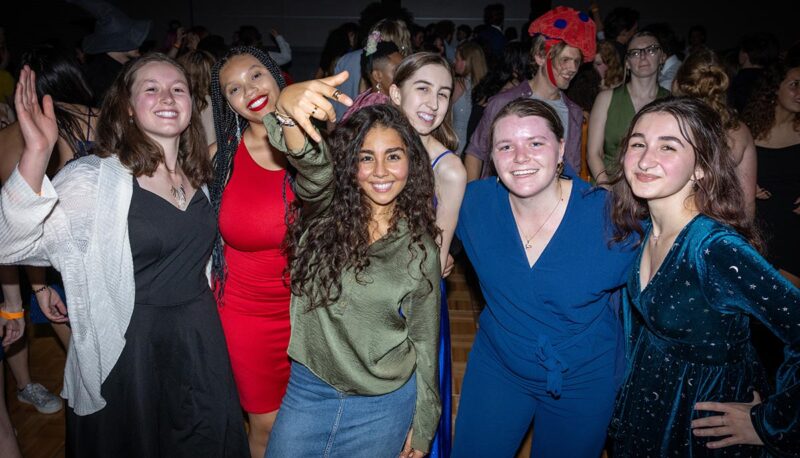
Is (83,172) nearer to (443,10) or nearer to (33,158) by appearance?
(33,158)

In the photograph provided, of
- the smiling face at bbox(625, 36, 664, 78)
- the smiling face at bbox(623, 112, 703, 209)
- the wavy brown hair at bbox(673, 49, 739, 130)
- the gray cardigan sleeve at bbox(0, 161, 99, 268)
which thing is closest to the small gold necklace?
the smiling face at bbox(623, 112, 703, 209)

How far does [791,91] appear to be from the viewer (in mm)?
2855

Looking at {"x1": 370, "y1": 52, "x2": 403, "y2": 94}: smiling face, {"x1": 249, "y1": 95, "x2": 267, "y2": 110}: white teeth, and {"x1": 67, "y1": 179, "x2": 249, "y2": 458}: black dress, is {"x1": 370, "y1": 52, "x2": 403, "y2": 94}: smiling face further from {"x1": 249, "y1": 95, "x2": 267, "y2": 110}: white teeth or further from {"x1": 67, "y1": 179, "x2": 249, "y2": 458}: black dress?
{"x1": 67, "y1": 179, "x2": 249, "y2": 458}: black dress

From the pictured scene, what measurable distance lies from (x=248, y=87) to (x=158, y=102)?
389mm

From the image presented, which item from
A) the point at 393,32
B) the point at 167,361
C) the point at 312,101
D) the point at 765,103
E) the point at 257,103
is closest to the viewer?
the point at 312,101

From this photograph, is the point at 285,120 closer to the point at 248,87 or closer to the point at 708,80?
the point at 248,87

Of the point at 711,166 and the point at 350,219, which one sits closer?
the point at 711,166

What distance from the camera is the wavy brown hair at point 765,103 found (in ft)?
9.67

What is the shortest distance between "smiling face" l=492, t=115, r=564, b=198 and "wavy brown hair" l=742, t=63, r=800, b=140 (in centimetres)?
204

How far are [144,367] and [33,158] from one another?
2.45ft

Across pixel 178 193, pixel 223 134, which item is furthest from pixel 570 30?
pixel 178 193

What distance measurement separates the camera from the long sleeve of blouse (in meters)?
1.31

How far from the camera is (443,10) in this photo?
1019 centimetres

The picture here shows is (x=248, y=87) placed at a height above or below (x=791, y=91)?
below
